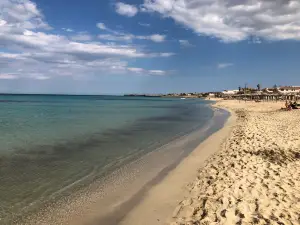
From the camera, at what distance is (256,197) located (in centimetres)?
771

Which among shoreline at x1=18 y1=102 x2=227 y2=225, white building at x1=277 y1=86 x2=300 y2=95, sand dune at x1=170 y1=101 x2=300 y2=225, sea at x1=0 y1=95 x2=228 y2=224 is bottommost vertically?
shoreline at x1=18 y1=102 x2=227 y2=225

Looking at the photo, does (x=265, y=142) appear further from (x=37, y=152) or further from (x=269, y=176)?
(x=37, y=152)

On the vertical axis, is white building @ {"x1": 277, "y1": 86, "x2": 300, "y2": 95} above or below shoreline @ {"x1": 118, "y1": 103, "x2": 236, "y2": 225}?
above

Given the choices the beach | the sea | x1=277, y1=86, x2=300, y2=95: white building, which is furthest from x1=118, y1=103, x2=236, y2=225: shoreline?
x1=277, y1=86, x2=300, y2=95: white building

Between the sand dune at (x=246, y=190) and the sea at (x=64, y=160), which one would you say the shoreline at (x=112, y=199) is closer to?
the sea at (x=64, y=160)

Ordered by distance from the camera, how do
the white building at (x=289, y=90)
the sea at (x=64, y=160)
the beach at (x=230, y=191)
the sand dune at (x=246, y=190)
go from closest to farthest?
the sand dune at (x=246, y=190) < the beach at (x=230, y=191) < the sea at (x=64, y=160) < the white building at (x=289, y=90)

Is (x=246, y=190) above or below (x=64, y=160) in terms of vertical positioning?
above

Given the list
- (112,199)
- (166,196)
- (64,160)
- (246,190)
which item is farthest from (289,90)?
(112,199)

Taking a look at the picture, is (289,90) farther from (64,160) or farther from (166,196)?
(166,196)

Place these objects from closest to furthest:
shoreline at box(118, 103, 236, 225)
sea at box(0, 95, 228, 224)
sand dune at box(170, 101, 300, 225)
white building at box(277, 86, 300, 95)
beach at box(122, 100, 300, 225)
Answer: sand dune at box(170, 101, 300, 225) < beach at box(122, 100, 300, 225) < shoreline at box(118, 103, 236, 225) < sea at box(0, 95, 228, 224) < white building at box(277, 86, 300, 95)

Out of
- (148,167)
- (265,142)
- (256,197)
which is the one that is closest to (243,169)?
(256,197)

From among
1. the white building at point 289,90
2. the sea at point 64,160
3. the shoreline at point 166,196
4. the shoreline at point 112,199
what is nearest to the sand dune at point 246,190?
the shoreline at point 166,196

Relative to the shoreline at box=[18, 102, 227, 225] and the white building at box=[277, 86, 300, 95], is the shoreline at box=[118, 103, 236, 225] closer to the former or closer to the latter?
the shoreline at box=[18, 102, 227, 225]

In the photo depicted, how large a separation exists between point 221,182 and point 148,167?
12.3ft
